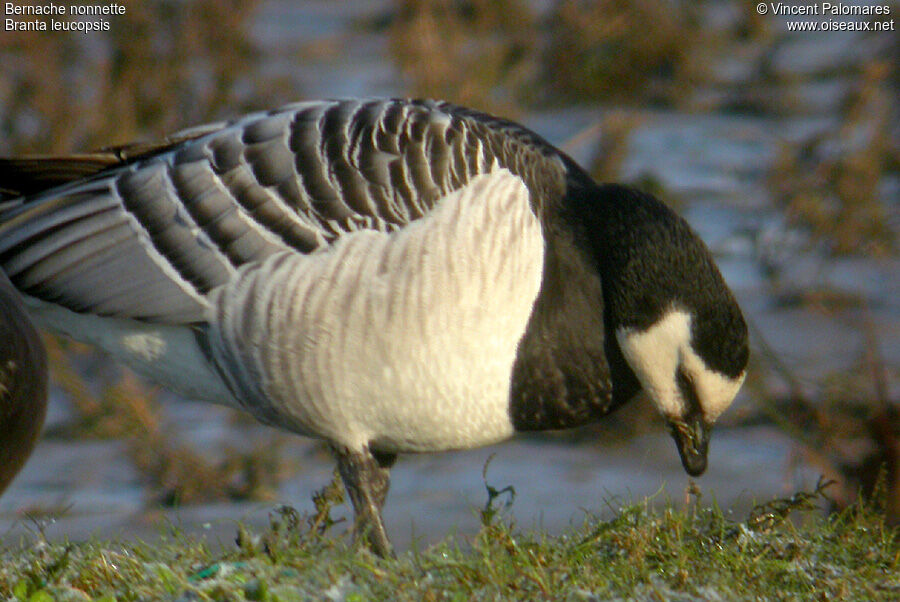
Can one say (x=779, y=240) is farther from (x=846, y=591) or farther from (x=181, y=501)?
(x=846, y=591)

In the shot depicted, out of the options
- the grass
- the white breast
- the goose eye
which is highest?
the white breast

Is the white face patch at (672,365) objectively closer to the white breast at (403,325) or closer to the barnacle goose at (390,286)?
the barnacle goose at (390,286)

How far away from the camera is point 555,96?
11.2 m

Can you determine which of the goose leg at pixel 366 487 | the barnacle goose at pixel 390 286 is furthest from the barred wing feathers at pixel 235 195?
the goose leg at pixel 366 487

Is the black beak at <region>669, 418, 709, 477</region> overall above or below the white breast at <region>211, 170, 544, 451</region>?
below

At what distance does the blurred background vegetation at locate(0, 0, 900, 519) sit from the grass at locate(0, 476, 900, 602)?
1628 millimetres

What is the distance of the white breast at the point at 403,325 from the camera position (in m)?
4.25

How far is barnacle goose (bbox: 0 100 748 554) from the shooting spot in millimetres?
4289

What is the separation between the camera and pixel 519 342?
171 inches

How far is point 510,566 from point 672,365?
1.02 metres

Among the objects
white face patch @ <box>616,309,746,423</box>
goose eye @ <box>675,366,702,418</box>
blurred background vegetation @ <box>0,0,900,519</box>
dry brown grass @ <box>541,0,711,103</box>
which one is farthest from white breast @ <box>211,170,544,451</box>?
dry brown grass @ <box>541,0,711,103</box>

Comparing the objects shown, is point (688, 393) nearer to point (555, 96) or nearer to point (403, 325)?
point (403, 325)

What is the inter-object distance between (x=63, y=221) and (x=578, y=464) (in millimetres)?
3022

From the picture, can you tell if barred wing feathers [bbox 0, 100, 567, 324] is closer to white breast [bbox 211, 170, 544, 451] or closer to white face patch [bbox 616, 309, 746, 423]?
white breast [bbox 211, 170, 544, 451]
